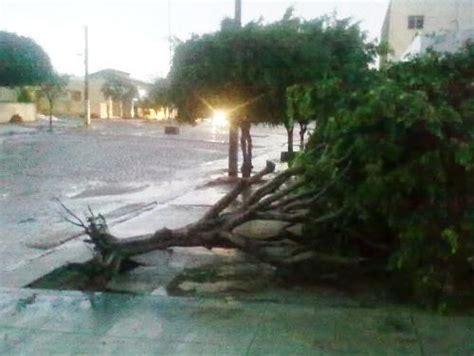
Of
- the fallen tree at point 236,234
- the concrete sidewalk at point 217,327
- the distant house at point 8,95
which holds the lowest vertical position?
the concrete sidewalk at point 217,327

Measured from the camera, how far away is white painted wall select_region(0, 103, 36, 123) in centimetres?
6103

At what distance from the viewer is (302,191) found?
8.55 metres

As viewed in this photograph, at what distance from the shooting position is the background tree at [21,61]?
3762 cm

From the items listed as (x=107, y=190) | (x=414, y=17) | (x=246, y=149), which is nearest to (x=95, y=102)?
(x=414, y=17)

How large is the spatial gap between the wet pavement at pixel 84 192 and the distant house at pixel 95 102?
45.1m

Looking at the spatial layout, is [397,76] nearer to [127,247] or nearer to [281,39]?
[127,247]

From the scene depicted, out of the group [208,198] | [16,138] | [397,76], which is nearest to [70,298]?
[397,76]

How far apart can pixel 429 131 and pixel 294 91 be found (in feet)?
7.50

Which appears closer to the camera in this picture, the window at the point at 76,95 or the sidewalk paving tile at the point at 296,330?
the sidewalk paving tile at the point at 296,330

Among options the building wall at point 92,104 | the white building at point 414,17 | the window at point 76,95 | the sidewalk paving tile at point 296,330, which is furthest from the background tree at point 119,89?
the sidewalk paving tile at point 296,330

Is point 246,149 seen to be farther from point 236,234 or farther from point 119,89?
point 119,89

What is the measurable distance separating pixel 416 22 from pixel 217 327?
5330 centimetres

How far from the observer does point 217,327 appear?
261 inches

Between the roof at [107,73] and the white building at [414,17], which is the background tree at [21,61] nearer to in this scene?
the white building at [414,17]
